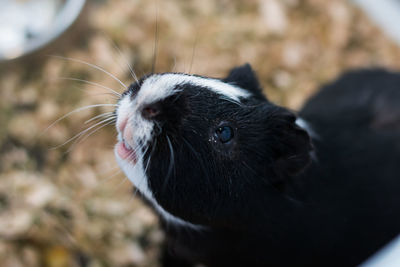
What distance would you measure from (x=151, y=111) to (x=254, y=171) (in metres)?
0.51

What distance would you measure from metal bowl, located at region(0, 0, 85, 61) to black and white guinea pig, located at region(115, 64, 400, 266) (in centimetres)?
189

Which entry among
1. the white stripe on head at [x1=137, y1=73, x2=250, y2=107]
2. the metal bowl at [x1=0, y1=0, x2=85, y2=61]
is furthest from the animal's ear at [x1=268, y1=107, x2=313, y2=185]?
the metal bowl at [x1=0, y1=0, x2=85, y2=61]

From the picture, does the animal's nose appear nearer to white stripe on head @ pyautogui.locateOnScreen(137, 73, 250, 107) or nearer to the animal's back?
white stripe on head @ pyautogui.locateOnScreen(137, 73, 250, 107)

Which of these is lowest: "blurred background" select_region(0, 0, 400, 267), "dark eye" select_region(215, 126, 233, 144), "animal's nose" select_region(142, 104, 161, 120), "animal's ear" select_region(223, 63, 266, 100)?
"blurred background" select_region(0, 0, 400, 267)

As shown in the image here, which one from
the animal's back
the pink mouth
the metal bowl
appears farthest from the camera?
the metal bowl

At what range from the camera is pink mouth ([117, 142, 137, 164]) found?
160 centimetres

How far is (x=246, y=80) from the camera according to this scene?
1954 millimetres

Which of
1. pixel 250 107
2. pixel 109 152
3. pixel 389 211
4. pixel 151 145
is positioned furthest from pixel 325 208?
pixel 109 152

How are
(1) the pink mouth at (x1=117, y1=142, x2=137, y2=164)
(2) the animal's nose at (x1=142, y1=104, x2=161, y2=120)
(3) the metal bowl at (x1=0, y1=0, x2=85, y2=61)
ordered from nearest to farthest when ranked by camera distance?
1. (2) the animal's nose at (x1=142, y1=104, x2=161, y2=120)
2. (1) the pink mouth at (x1=117, y1=142, x2=137, y2=164)
3. (3) the metal bowl at (x1=0, y1=0, x2=85, y2=61)

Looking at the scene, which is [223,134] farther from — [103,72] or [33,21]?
[33,21]

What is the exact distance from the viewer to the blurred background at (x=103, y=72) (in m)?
2.76

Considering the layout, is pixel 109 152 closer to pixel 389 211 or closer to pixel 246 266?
pixel 246 266

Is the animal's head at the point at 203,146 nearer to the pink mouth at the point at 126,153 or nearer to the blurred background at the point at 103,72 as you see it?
the pink mouth at the point at 126,153

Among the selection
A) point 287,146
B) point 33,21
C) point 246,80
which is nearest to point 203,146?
point 287,146
